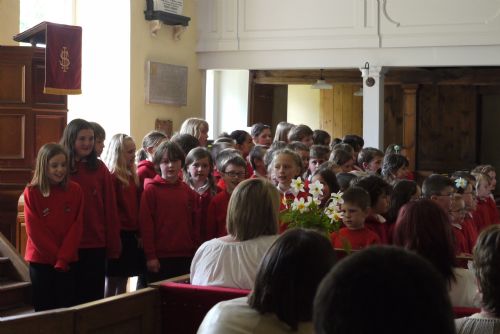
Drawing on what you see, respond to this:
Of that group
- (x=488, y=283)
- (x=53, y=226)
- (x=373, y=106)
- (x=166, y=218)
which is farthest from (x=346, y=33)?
(x=488, y=283)

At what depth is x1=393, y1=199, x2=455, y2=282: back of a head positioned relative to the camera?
3.61 m

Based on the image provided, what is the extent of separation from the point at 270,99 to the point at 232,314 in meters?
13.1

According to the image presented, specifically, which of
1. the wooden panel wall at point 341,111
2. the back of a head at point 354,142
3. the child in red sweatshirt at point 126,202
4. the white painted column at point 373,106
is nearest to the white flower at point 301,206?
the child in red sweatshirt at point 126,202

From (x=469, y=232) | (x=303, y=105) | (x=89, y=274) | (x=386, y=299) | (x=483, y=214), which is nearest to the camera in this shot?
(x=386, y=299)

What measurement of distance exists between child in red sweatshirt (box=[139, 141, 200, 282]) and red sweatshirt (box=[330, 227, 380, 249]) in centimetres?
117

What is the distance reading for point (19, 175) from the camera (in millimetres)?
7969

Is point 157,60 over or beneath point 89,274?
over

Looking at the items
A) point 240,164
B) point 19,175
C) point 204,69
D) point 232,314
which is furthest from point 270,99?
point 232,314

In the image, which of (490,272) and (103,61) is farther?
(103,61)

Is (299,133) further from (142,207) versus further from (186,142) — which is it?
(142,207)

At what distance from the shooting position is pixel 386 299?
1219 mm

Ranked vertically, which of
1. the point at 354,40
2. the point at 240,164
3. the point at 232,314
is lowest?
the point at 232,314

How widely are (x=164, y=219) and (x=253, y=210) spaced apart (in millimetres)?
1951

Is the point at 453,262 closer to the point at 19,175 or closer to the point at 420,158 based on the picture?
the point at 19,175
